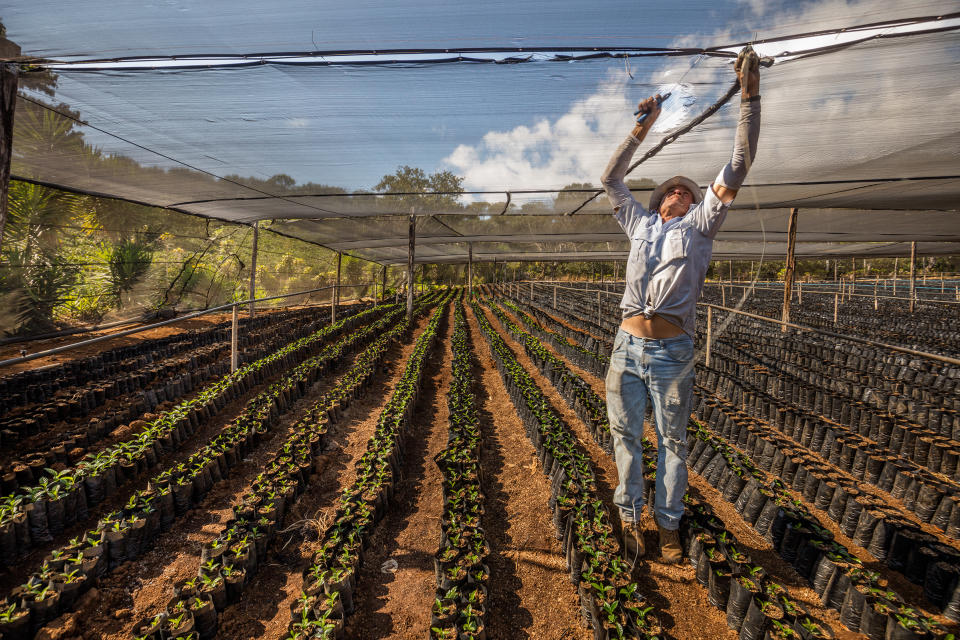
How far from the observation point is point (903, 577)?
2.88 m

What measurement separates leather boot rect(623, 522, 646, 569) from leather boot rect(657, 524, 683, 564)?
0.15 m

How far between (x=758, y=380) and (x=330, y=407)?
728 cm

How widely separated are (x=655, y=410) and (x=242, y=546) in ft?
9.74

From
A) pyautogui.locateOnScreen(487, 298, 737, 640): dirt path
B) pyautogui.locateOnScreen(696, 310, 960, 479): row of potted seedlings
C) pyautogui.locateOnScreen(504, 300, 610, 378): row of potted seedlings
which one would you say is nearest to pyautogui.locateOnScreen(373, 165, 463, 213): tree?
pyautogui.locateOnScreen(504, 300, 610, 378): row of potted seedlings

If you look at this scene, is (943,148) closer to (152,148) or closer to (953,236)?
(152,148)

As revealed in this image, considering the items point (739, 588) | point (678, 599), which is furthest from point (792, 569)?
point (678, 599)

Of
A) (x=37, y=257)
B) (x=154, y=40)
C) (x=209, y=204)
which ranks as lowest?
(x=37, y=257)

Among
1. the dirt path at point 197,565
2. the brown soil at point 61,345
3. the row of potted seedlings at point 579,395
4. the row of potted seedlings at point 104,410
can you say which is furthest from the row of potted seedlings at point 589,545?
the brown soil at point 61,345

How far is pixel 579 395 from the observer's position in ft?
19.3

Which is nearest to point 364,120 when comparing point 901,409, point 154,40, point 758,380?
point 154,40

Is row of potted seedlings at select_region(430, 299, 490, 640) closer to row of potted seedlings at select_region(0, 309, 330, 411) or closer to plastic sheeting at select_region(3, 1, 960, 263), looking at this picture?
plastic sheeting at select_region(3, 1, 960, 263)

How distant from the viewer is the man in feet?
7.54

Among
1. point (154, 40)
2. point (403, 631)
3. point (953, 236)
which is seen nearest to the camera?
point (403, 631)

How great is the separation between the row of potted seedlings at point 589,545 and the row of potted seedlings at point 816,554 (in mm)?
1194
